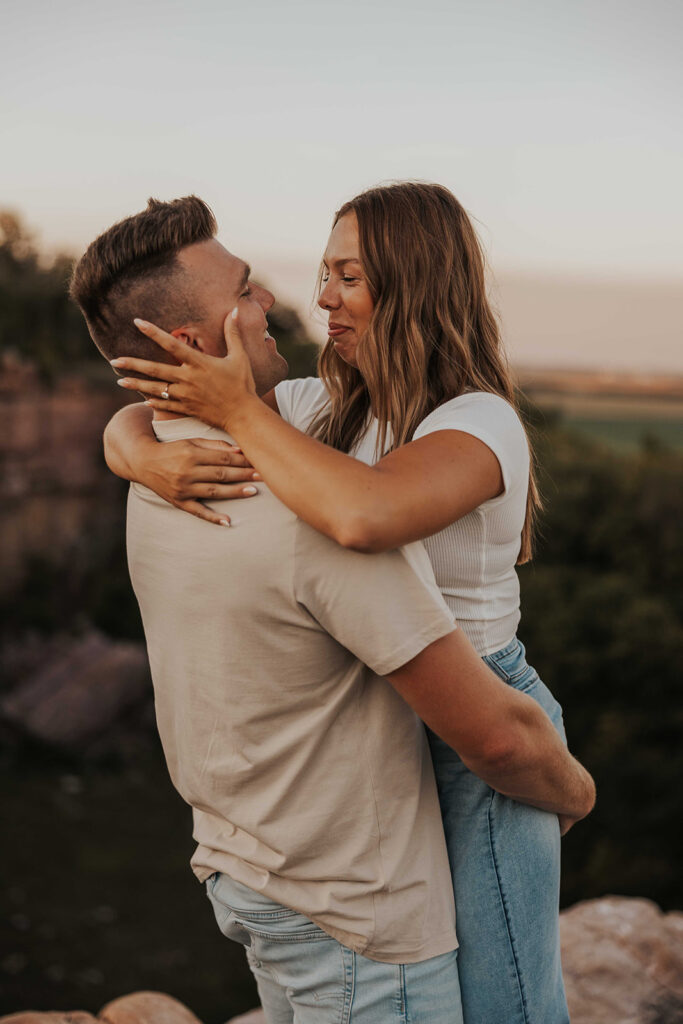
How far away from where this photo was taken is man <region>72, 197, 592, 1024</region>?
4.48ft

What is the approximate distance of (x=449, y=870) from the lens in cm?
160

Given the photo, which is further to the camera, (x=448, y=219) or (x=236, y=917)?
(x=448, y=219)

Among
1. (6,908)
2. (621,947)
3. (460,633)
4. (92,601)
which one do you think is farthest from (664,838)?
(460,633)

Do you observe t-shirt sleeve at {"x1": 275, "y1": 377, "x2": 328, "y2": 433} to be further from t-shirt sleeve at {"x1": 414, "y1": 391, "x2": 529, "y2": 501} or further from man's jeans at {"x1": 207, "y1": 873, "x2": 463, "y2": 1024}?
man's jeans at {"x1": 207, "y1": 873, "x2": 463, "y2": 1024}

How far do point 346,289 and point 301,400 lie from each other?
1.57 ft

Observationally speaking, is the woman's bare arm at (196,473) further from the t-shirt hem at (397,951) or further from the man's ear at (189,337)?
the t-shirt hem at (397,951)

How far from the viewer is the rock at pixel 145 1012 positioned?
272 centimetres

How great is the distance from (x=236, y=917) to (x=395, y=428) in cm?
89

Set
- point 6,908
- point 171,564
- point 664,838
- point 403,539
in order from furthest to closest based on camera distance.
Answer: point 664,838, point 6,908, point 171,564, point 403,539

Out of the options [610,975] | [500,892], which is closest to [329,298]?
[500,892]

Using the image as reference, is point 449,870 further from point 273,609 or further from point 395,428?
point 395,428

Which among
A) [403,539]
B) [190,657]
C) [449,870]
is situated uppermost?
[403,539]

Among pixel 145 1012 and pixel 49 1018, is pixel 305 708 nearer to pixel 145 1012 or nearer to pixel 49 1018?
pixel 49 1018

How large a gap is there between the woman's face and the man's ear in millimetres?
413
